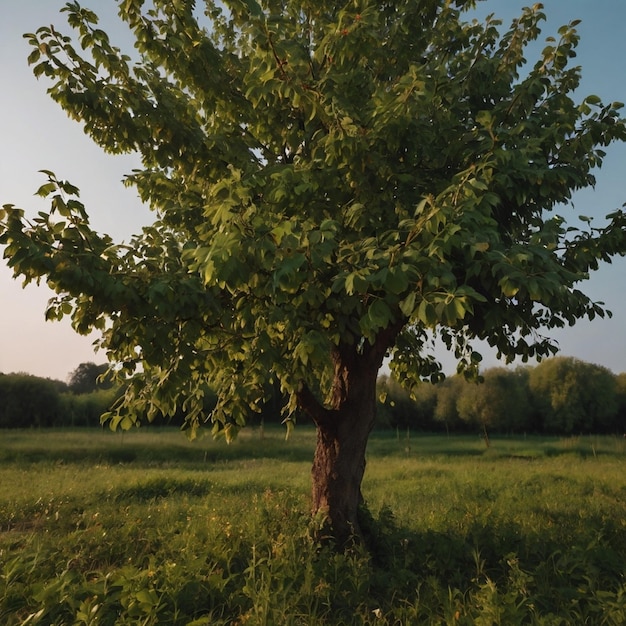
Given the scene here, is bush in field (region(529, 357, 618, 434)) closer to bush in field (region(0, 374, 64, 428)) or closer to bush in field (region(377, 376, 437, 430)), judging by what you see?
bush in field (region(377, 376, 437, 430))

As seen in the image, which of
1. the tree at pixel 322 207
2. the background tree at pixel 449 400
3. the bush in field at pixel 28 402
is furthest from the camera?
the background tree at pixel 449 400

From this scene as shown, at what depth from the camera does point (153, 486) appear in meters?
13.1

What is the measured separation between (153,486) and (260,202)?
33.4 feet

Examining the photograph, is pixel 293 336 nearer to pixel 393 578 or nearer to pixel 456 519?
pixel 393 578

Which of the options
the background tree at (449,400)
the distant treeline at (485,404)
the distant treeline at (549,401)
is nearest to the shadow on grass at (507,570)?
the distant treeline at (485,404)

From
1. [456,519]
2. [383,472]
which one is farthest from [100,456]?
[456,519]

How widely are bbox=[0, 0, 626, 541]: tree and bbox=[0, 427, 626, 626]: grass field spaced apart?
1172 mm

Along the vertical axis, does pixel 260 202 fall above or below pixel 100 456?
above

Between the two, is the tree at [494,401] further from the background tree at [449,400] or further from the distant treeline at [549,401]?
the background tree at [449,400]

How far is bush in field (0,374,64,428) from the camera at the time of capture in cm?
3500

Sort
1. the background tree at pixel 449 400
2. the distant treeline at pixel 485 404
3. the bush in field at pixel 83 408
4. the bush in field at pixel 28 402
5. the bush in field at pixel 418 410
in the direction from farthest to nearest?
the bush in field at pixel 418 410 → the background tree at pixel 449 400 → the bush in field at pixel 83 408 → the distant treeline at pixel 485 404 → the bush in field at pixel 28 402

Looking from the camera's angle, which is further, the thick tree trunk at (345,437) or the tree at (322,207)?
the thick tree trunk at (345,437)

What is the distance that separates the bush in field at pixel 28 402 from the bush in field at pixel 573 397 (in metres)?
42.7

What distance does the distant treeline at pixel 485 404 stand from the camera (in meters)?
Result: 36.7
